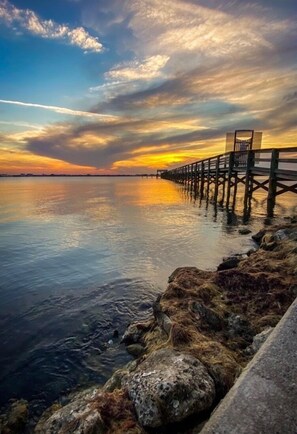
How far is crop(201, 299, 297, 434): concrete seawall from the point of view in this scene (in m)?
1.76

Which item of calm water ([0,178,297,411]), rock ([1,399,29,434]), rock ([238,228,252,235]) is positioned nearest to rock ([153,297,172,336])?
calm water ([0,178,297,411])

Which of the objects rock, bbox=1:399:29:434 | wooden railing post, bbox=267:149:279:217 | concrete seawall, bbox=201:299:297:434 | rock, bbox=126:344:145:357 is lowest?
rock, bbox=1:399:29:434

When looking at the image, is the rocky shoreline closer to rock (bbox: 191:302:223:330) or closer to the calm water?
rock (bbox: 191:302:223:330)

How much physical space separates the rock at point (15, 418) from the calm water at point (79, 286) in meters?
0.18

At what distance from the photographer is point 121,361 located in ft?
13.8

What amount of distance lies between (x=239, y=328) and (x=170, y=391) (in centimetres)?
203

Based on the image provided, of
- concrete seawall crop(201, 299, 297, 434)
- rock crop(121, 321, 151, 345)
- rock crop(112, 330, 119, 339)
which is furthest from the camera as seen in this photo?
rock crop(112, 330, 119, 339)

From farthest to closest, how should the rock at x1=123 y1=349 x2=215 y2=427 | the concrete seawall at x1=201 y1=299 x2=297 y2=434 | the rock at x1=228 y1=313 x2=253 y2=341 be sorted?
the rock at x1=228 y1=313 x2=253 y2=341, the rock at x1=123 y1=349 x2=215 y2=427, the concrete seawall at x1=201 y1=299 x2=297 y2=434

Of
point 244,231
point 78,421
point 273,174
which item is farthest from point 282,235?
point 78,421

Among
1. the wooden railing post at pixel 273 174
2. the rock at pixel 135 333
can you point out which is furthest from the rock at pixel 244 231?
the rock at pixel 135 333

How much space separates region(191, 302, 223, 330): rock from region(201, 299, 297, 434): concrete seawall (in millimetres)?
1814

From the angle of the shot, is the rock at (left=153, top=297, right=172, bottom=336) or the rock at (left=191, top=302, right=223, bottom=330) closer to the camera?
the rock at (left=153, top=297, right=172, bottom=336)

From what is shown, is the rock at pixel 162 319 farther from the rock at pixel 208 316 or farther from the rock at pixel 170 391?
the rock at pixel 170 391

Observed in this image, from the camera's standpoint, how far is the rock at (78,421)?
2441 millimetres
